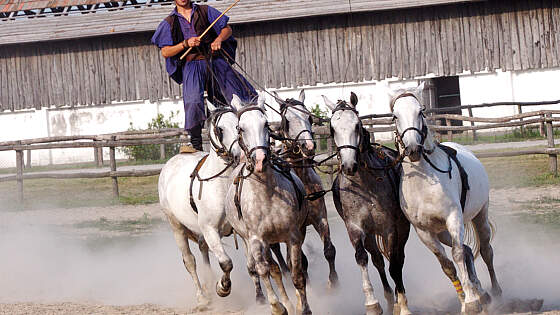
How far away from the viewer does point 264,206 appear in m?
A: 6.75

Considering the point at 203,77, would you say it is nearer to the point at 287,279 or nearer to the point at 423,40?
the point at 287,279

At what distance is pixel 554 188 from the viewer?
14.4m

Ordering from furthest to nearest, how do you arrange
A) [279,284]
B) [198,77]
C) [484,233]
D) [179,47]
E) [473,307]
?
[198,77] → [179,47] → [484,233] → [279,284] → [473,307]

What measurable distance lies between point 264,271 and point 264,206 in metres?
0.51

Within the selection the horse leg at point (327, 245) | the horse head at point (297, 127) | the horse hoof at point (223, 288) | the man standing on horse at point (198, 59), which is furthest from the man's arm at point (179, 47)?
the horse hoof at point (223, 288)

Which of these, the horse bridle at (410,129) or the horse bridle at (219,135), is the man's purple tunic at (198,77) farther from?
the horse bridle at (410,129)

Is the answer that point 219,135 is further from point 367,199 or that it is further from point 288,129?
point 367,199

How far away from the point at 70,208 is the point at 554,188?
8.88 metres

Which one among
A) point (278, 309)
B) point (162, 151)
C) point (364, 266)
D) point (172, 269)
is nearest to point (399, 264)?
point (364, 266)

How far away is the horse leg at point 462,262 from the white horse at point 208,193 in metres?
1.79

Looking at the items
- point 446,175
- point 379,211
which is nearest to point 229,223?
point 379,211

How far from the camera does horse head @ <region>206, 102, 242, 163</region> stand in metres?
7.08

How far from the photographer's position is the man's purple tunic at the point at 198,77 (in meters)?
8.55

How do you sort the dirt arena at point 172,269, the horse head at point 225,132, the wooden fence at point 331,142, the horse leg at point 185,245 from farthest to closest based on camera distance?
the wooden fence at point 331,142 < the horse leg at point 185,245 < the dirt arena at point 172,269 < the horse head at point 225,132
